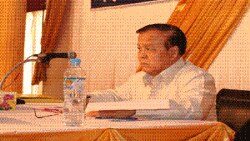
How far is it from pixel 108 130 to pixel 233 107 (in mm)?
1442

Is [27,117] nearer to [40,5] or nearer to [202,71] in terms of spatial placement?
[202,71]

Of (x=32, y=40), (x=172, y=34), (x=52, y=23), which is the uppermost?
(x=172, y=34)

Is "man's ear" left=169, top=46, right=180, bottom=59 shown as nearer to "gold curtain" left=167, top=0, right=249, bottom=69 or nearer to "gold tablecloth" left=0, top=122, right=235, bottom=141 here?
"gold tablecloth" left=0, top=122, right=235, bottom=141

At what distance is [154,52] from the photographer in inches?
108

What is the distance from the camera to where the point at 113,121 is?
2107mm

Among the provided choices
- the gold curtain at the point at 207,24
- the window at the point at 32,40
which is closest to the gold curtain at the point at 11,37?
the window at the point at 32,40

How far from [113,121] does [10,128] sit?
0.51 meters

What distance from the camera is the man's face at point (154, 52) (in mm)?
2721

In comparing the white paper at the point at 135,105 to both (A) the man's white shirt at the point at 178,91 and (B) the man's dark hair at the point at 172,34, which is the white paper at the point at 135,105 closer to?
(A) the man's white shirt at the point at 178,91

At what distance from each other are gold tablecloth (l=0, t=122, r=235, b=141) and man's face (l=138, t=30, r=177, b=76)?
78 centimetres

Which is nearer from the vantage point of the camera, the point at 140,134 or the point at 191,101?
the point at 140,134

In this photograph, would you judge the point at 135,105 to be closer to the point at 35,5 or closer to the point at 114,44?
the point at 114,44

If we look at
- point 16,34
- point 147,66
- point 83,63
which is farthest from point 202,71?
point 16,34

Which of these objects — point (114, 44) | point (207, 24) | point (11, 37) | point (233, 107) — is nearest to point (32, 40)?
point (11, 37)
